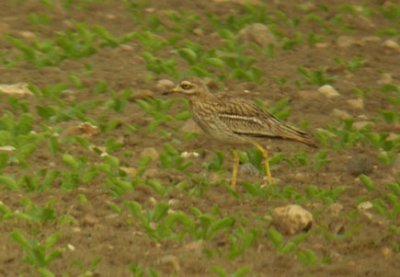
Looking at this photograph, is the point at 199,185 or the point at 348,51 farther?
the point at 348,51

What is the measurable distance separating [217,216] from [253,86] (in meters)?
3.73

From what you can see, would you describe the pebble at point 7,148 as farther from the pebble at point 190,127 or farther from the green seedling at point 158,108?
the pebble at point 190,127

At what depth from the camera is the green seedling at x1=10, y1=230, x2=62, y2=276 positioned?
8.74 m

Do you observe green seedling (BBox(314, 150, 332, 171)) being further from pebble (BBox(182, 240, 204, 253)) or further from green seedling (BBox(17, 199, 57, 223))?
green seedling (BBox(17, 199, 57, 223))

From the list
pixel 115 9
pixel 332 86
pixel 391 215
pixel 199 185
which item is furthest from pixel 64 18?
pixel 391 215

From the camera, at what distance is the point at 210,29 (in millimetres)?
15453

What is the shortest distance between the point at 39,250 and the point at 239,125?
9.38 feet

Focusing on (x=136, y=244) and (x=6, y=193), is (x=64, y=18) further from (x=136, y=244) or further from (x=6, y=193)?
(x=136, y=244)

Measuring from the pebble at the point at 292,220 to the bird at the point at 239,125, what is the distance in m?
1.11

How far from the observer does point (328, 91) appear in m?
13.7

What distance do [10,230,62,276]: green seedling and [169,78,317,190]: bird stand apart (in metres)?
2.41

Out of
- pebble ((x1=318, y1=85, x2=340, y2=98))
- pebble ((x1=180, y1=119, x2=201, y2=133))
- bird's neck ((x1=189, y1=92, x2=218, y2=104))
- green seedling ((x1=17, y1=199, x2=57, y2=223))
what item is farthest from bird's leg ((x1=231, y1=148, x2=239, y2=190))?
pebble ((x1=318, y1=85, x2=340, y2=98))

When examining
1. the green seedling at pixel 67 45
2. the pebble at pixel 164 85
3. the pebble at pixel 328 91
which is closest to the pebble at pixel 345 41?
the pebble at pixel 328 91

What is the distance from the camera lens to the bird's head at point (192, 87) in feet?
37.6
